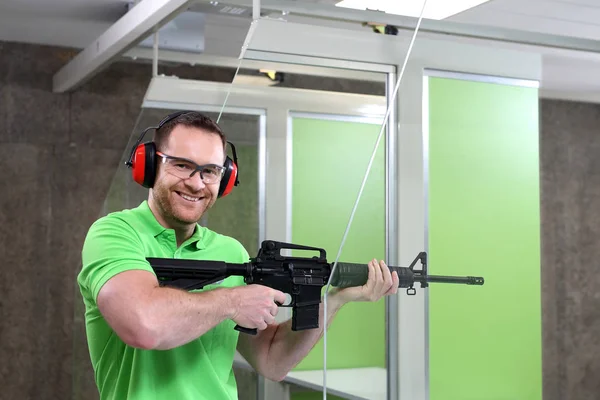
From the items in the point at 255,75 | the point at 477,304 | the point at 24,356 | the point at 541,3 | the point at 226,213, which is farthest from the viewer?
the point at 24,356

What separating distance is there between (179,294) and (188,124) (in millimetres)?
375

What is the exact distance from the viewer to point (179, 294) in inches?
55.8

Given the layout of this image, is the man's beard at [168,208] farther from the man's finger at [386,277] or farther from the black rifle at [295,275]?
the man's finger at [386,277]

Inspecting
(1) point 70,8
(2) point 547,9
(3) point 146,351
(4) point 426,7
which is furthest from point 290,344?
(1) point 70,8

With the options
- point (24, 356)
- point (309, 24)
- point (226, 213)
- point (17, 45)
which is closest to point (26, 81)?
point (17, 45)

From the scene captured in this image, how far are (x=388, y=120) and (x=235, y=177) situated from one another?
0.34 m

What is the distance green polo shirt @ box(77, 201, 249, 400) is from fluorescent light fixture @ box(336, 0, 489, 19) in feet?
1.98

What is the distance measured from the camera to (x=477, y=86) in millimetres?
1483

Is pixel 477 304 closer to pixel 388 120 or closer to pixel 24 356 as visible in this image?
pixel 388 120

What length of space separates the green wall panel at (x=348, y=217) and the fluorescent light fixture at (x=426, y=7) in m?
0.25

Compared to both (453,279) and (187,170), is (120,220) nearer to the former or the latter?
(187,170)

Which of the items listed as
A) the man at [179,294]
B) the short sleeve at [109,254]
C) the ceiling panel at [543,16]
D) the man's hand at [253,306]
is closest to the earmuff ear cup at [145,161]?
the man at [179,294]

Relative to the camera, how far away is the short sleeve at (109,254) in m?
1.43

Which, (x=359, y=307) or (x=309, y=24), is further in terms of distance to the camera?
(x=309, y=24)
